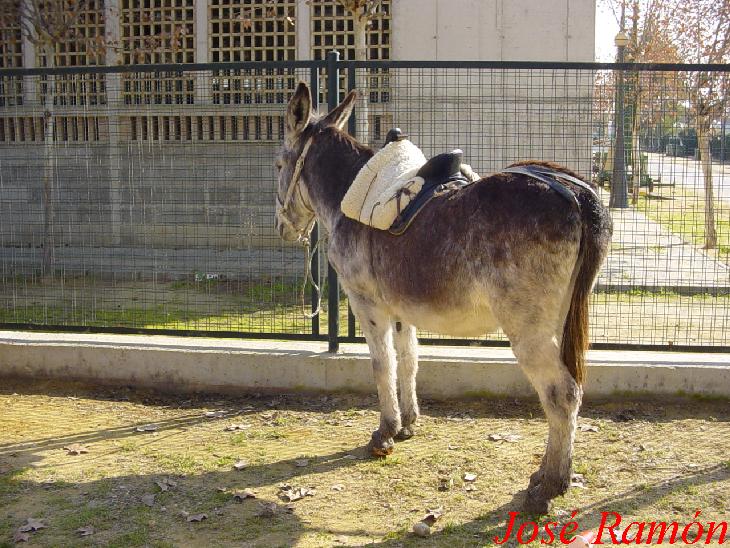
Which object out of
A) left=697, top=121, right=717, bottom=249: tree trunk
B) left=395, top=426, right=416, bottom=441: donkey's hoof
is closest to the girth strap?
left=395, top=426, right=416, bottom=441: donkey's hoof

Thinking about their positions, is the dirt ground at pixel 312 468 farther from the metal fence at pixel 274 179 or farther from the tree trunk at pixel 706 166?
the tree trunk at pixel 706 166

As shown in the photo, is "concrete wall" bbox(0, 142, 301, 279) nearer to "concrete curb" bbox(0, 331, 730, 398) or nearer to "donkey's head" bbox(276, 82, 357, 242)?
"concrete curb" bbox(0, 331, 730, 398)

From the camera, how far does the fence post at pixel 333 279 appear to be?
6.80m

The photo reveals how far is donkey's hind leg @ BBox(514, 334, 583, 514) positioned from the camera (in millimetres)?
4426

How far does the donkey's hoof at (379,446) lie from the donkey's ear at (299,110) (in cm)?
229

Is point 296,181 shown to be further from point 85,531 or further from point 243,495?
point 85,531

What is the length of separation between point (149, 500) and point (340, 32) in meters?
10.1

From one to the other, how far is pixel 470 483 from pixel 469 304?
1288mm

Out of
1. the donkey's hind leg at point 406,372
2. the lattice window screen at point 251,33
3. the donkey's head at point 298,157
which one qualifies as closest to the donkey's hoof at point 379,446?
the donkey's hind leg at point 406,372

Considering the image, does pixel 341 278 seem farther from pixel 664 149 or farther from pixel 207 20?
pixel 207 20

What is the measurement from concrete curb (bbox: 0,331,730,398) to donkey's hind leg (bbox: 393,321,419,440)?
2.91 feet

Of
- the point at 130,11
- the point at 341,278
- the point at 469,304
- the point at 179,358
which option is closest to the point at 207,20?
the point at 130,11

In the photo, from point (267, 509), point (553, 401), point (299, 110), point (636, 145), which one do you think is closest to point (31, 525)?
point (267, 509)

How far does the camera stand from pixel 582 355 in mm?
4535
